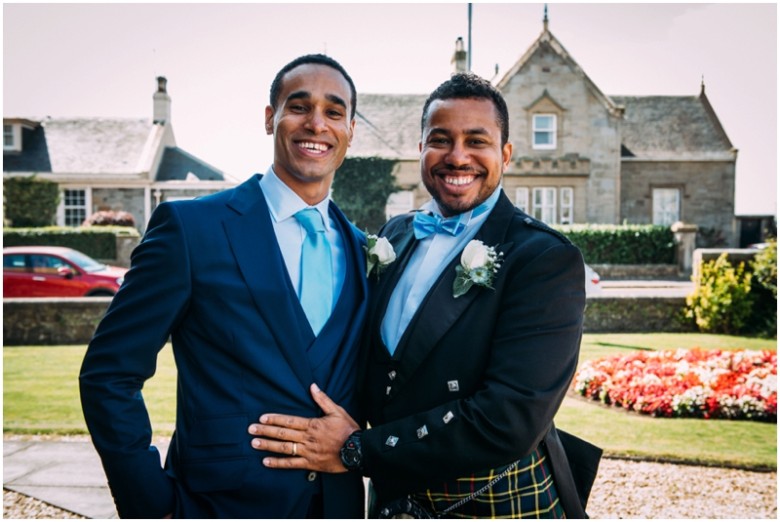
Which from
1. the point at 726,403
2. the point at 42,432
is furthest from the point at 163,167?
the point at 726,403

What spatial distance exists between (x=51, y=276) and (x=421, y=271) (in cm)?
1399

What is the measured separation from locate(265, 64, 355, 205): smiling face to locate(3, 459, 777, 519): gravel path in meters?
3.53

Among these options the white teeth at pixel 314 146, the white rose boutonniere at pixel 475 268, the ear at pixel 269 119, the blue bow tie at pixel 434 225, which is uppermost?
the ear at pixel 269 119

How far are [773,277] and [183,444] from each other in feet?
40.1

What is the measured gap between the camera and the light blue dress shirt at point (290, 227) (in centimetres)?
258

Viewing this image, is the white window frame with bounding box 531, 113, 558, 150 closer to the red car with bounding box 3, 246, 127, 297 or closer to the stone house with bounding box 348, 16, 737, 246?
the stone house with bounding box 348, 16, 737, 246

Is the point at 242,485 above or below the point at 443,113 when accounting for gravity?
below

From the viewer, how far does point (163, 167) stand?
94.1 feet

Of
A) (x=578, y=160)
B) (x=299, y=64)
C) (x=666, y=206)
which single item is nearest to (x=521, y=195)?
(x=578, y=160)

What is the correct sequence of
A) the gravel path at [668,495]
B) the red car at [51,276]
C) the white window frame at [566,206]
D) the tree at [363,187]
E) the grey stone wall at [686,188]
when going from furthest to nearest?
the grey stone wall at [686,188] → the white window frame at [566,206] → the tree at [363,187] → the red car at [51,276] → the gravel path at [668,495]

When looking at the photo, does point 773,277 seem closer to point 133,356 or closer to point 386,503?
point 386,503

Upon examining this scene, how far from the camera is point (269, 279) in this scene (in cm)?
239

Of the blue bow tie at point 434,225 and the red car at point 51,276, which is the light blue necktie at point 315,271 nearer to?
the blue bow tie at point 434,225

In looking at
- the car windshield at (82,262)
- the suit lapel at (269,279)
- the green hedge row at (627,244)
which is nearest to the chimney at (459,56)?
the green hedge row at (627,244)
